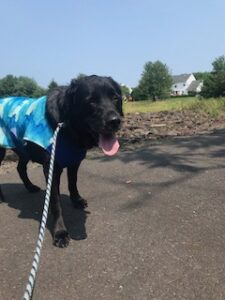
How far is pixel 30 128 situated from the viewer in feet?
15.6

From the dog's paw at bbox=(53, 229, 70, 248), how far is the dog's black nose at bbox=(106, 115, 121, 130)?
1150 millimetres

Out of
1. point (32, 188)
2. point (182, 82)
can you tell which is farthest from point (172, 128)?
point (182, 82)

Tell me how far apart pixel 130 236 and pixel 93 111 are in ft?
4.10

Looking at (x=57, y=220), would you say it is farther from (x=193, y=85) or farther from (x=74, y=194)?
(x=193, y=85)

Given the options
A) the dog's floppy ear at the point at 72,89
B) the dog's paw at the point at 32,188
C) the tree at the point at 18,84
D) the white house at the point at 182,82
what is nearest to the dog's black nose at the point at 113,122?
the dog's floppy ear at the point at 72,89

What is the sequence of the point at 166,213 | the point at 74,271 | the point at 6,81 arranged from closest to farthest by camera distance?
the point at 74,271 → the point at 166,213 → the point at 6,81

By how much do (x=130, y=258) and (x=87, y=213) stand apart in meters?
1.24

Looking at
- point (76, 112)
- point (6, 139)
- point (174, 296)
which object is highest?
point (76, 112)

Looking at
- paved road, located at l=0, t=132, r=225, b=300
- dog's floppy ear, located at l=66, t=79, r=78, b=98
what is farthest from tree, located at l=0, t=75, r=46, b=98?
dog's floppy ear, located at l=66, t=79, r=78, b=98

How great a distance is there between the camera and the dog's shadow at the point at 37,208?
469 centimetres

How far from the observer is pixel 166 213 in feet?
16.1

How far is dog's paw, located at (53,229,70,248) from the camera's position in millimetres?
4258

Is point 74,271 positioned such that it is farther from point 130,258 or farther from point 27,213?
point 27,213

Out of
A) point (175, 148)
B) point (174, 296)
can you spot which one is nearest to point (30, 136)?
point (174, 296)
